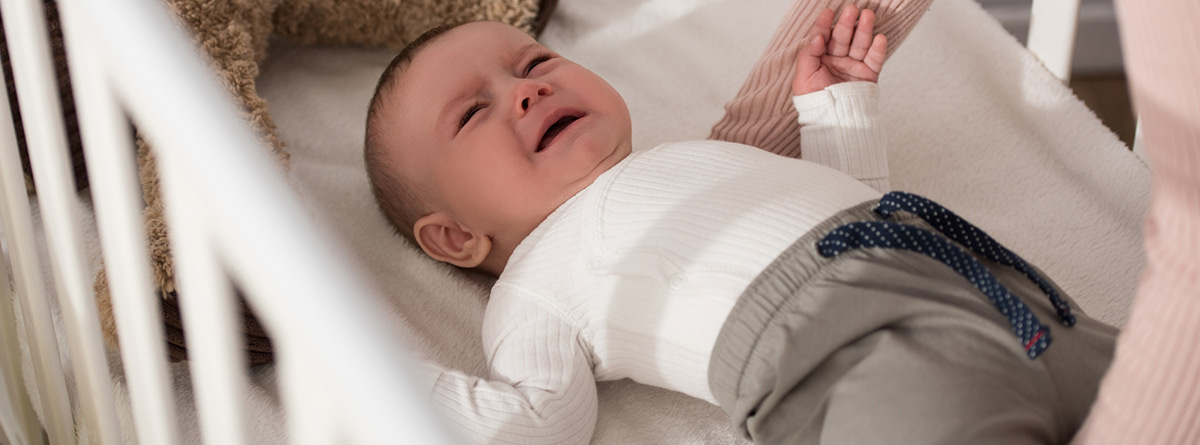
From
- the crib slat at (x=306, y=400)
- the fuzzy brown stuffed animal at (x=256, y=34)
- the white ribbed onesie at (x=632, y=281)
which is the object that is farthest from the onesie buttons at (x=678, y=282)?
the crib slat at (x=306, y=400)

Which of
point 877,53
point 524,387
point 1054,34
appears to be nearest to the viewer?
point 524,387

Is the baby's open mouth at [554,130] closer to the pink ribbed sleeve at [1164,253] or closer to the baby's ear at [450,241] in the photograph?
the baby's ear at [450,241]

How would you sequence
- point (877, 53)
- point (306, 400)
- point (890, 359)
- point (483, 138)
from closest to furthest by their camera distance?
point (306, 400), point (890, 359), point (483, 138), point (877, 53)

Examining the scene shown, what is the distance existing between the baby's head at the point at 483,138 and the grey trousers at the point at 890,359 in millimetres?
245

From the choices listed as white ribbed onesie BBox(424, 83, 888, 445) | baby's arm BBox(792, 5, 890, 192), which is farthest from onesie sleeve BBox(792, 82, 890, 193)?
white ribbed onesie BBox(424, 83, 888, 445)

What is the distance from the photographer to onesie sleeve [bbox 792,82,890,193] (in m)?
0.96

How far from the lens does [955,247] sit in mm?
735

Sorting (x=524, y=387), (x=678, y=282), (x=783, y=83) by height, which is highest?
(x=783, y=83)

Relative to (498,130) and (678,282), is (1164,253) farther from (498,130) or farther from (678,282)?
(498,130)

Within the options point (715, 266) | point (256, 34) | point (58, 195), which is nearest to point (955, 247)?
point (715, 266)

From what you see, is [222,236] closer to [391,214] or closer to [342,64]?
[391,214]

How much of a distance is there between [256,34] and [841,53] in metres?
0.67

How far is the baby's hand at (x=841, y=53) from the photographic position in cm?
100

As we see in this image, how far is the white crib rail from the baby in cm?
38
